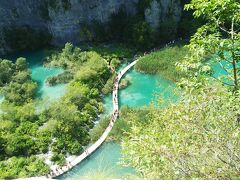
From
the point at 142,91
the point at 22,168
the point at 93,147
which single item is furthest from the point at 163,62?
the point at 22,168

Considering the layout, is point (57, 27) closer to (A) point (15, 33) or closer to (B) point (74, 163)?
(A) point (15, 33)

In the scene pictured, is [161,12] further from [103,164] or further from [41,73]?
[103,164]

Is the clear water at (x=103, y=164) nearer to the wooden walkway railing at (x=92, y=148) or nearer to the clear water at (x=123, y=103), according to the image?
the clear water at (x=123, y=103)

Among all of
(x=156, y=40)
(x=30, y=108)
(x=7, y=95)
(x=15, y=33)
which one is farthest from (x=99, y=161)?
(x=15, y=33)

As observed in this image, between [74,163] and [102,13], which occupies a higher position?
[102,13]

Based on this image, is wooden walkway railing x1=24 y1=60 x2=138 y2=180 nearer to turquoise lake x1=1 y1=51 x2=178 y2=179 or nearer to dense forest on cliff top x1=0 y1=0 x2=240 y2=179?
turquoise lake x1=1 y1=51 x2=178 y2=179

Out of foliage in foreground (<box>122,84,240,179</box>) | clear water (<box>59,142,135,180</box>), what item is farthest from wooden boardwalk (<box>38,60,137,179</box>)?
foliage in foreground (<box>122,84,240,179</box>)
